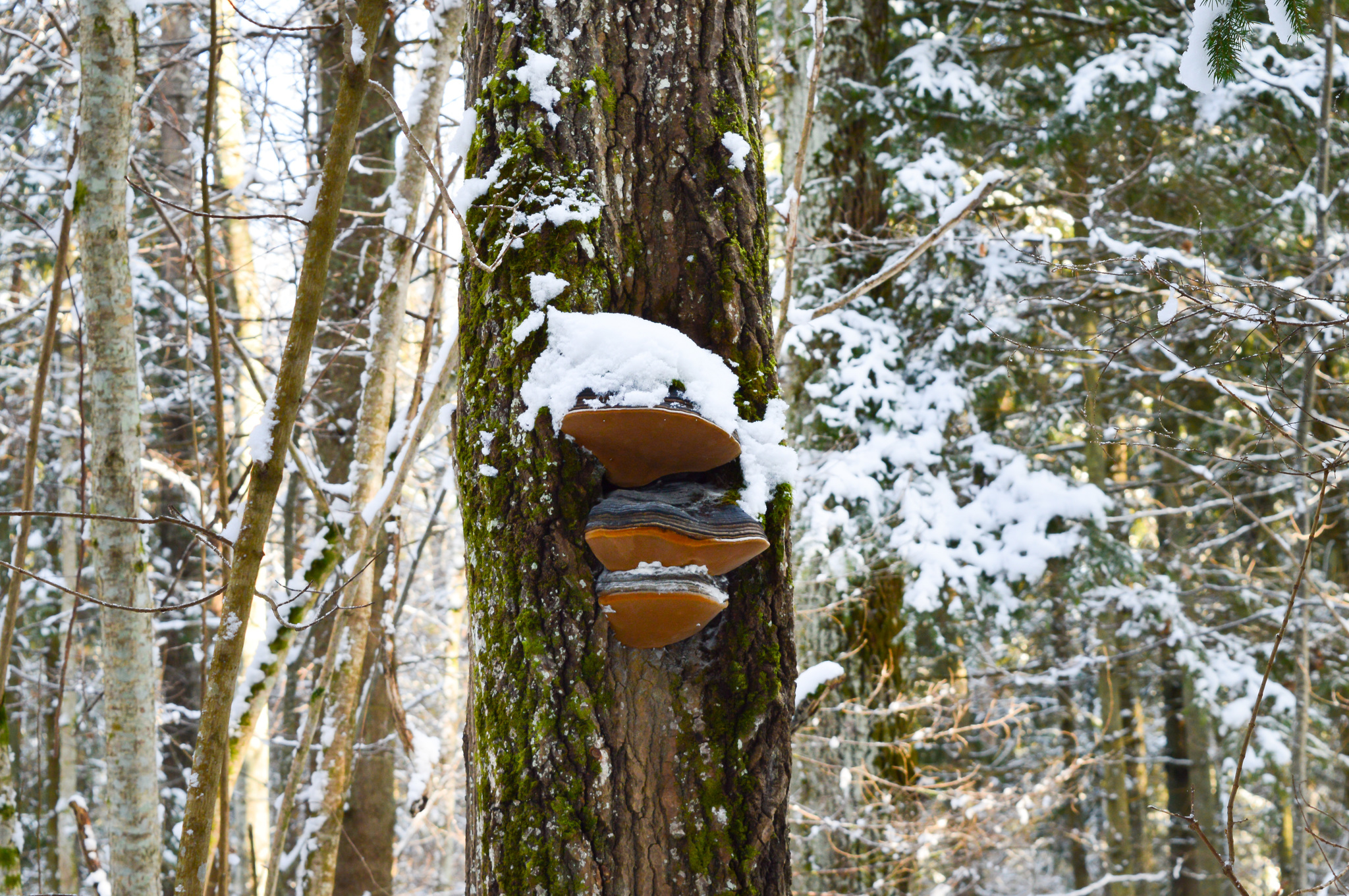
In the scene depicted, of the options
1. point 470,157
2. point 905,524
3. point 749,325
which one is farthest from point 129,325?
point 905,524

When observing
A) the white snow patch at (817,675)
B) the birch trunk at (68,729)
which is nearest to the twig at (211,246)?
A: the white snow patch at (817,675)

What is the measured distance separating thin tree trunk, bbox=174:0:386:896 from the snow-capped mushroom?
0.66m

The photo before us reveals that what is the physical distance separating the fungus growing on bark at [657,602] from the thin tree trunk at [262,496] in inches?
28.7

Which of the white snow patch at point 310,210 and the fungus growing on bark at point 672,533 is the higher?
the white snow patch at point 310,210

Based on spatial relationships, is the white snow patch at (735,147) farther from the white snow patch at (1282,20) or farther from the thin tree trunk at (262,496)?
the white snow patch at (1282,20)

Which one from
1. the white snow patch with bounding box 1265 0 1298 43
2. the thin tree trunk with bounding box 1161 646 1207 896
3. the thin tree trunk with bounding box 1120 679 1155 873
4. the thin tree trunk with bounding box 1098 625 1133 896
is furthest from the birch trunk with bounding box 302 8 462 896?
the thin tree trunk with bounding box 1161 646 1207 896

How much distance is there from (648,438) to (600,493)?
16cm

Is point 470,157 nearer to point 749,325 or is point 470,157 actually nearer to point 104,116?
point 749,325

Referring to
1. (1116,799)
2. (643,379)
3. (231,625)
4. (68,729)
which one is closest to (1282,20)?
(643,379)

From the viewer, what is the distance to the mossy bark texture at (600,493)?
4.42ft

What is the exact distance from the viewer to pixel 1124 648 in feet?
31.7

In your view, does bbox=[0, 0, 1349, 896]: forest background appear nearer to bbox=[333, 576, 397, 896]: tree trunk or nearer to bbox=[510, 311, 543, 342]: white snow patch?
bbox=[333, 576, 397, 896]: tree trunk

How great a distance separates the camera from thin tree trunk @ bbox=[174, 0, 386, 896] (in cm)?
163

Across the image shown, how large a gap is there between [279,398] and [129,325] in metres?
0.95
